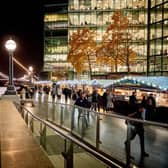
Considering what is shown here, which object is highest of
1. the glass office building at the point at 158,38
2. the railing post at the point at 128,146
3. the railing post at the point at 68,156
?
the glass office building at the point at 158,38

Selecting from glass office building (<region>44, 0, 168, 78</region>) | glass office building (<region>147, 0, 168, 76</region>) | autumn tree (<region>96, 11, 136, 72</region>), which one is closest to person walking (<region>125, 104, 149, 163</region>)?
glass office building (<region>147, 0, 168, 76</region>)

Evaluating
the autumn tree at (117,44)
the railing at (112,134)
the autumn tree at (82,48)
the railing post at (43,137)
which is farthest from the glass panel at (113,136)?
the autumn tree at (82,48)

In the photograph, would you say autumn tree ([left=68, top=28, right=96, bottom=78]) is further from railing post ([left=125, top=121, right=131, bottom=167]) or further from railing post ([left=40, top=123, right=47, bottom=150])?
railing post ([left=125, top=121, right=131, bottom=167])

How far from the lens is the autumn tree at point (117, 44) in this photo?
5222 centimetres

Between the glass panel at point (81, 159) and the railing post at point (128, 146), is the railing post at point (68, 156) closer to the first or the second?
the glass panel at point (81, 159)

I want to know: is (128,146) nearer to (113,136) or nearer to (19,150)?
(113,136)

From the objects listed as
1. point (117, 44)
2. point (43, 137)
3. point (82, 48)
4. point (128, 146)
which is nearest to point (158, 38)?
point (117, 44)

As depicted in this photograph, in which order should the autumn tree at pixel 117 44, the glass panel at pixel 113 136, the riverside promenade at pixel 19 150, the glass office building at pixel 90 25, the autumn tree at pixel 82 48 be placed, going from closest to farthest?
the riverside promenade at pixel 19 150 → the glass panel at pixel 113 136 → the autumn tree at pixel 117 44 → the autumn tree at pixel 82 48 → the glass office building at pixel 90 25

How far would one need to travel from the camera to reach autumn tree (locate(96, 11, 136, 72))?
171 feet

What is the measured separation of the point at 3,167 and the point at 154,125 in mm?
3523

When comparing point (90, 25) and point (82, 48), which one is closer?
point (82, 48)

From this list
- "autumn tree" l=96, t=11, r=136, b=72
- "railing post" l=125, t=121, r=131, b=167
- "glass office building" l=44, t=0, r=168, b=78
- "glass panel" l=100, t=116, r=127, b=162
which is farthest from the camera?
"glass office building" l=44, t=0, r=168, b=78

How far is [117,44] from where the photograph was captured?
52.3 meters

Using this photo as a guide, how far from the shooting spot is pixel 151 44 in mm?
45938
